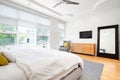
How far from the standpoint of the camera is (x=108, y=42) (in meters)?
5.20

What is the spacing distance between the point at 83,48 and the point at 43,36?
9.96 feet

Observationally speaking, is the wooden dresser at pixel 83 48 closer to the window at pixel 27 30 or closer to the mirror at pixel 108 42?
the mirror at pixel 108 42

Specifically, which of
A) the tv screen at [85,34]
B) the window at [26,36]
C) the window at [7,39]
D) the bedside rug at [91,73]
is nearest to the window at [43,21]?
the window at [26,36]

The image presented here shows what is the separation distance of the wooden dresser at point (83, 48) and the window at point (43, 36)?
7.40 ft

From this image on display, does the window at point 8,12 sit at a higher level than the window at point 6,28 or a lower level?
higher

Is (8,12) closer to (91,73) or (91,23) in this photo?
(91,73)

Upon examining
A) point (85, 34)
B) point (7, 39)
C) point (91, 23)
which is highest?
point (91, 23)

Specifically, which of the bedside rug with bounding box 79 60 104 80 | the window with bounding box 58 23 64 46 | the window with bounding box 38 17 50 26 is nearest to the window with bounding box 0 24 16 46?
the window with bounding box 38 17 50 26

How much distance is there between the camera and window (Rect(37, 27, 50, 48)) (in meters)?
5.57

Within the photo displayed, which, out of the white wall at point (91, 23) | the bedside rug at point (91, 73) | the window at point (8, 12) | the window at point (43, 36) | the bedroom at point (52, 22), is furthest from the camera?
the window at point (43, 36)

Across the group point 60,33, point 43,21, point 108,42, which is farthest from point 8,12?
point 108,42

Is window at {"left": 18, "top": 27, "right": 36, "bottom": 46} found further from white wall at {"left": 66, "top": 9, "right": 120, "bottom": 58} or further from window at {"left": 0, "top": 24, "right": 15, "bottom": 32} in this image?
white wall at {"left": 66, "top": 9, "right": 120, "bottom": 58}

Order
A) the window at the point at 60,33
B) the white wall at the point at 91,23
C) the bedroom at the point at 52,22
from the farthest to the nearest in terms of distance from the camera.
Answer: the window at the point at 60,33
the white wall at the point at 91,23
the bedroom at the point at 52,22

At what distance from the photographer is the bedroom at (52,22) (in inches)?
155
